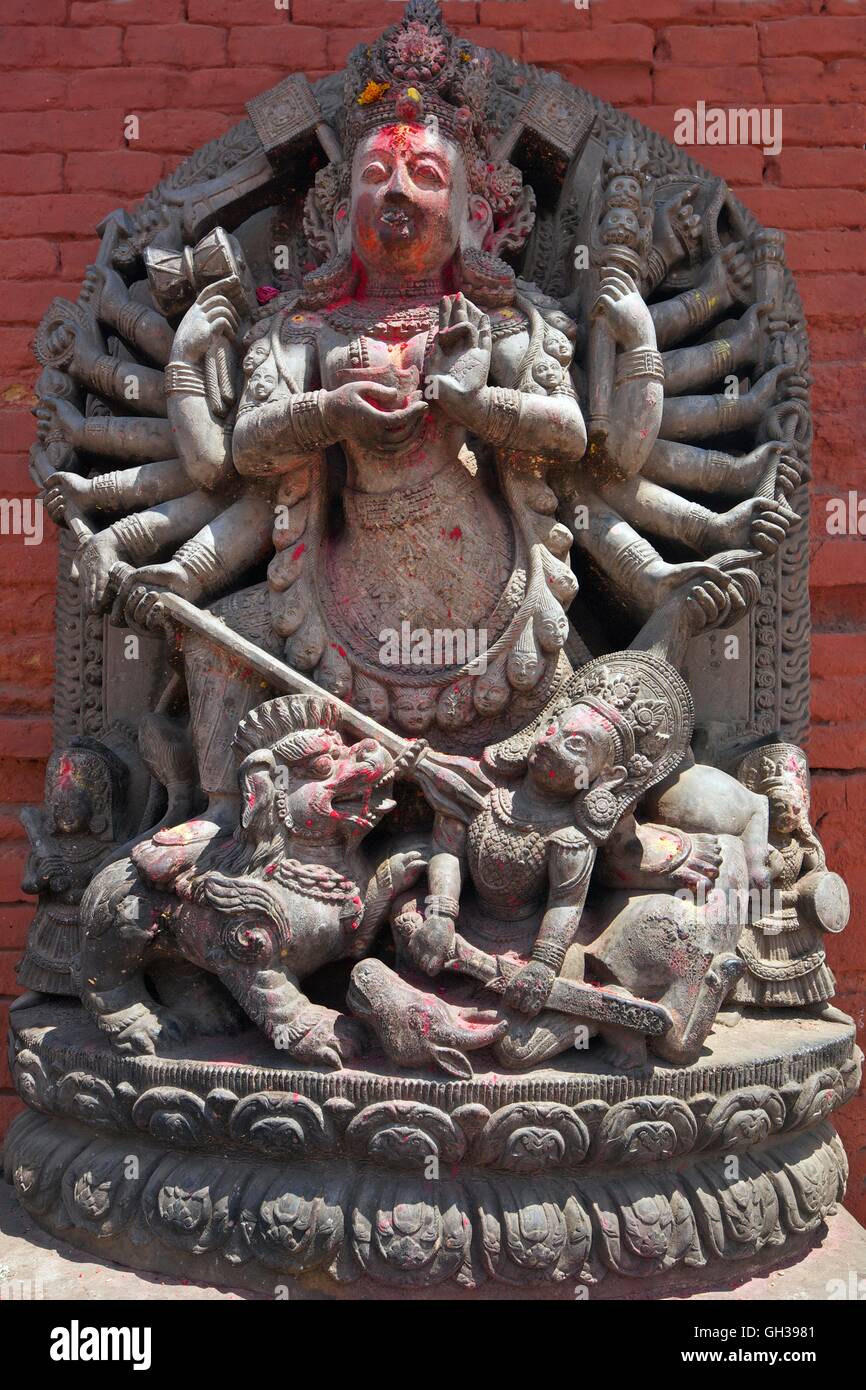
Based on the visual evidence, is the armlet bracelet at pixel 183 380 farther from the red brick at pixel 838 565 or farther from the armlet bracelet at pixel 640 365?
the red brick at pixel 838 565

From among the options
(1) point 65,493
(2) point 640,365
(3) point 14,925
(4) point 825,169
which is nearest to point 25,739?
(3) point 14,925

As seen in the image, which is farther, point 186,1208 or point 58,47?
point 58,47

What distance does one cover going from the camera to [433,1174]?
7.72ft

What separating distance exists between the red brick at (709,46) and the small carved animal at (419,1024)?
302 centimetres

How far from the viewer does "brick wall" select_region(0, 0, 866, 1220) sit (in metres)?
3.76

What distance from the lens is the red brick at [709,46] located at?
387cm

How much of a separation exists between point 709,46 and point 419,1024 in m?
3.16

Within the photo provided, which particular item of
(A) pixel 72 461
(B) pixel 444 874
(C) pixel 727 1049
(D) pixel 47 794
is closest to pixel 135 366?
(A) pixel 72 461

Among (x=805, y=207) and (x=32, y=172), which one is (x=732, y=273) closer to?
(x=805, y=207)

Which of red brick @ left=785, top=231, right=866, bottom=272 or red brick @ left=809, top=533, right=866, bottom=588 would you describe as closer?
red brick @ left=809, top=533, right=866, bottom=588

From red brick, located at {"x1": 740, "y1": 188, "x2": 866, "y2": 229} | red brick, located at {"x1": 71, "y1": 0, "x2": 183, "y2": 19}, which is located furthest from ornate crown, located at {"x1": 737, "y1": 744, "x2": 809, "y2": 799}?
red brick, located at {"x1": 71, "y1": 0, "x2": 183, "y2": 19}

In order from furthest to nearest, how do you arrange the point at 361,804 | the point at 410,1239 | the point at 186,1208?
the point at 361,804 → the point at 186,1208 → the point at 410,1239

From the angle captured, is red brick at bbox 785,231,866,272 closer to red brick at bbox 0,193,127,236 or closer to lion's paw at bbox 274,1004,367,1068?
red brick at bbox 0,193,127,236

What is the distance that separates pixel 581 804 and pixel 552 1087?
56 cm
